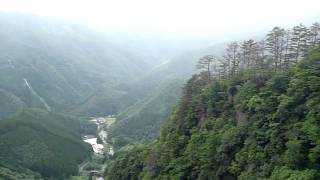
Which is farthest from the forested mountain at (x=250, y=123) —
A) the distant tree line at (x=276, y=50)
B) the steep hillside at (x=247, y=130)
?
the distant tree line at (x=276, y=50)

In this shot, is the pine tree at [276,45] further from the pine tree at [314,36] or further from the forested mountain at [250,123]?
the pine tree at [314,36]

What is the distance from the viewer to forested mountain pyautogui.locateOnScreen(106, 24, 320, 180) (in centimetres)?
7406

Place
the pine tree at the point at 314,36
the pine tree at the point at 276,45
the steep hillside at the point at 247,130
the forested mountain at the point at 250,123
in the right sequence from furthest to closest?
the pine tree at the point at 276,45 < the pine tree at the point at 314,36 < the forested mountain at the point at 250,123 < the steep hillside at the point at 247,130

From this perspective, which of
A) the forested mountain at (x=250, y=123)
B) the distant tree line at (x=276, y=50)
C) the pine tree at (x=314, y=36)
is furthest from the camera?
the distant tree line at (x=276, y=50)

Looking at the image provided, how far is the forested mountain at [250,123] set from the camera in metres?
74.1

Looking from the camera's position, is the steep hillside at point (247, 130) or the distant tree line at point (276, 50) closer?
the steep hillside at point (247, 130)

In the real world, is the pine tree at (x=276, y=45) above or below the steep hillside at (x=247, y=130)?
above

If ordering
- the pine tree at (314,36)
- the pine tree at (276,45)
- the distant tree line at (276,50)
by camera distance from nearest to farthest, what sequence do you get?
the pine tree at (314,36) → the distant tree line at (276,50) → the pine tree at (276,45)

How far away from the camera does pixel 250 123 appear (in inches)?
3403

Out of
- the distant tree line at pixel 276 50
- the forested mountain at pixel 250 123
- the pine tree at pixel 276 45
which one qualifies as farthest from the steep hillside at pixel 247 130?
the pine tree at pixel 276 45

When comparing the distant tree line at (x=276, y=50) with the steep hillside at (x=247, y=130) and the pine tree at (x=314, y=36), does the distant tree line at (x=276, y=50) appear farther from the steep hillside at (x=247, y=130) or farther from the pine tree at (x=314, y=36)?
the steep hillside at (x=247, y=130)

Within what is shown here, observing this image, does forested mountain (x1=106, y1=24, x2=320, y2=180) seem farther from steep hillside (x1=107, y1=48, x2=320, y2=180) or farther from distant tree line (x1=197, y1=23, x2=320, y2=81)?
distant tree line (x1=197, y1=23, x2=320, y2=81)

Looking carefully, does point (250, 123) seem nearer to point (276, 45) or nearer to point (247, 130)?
point (247, 130)

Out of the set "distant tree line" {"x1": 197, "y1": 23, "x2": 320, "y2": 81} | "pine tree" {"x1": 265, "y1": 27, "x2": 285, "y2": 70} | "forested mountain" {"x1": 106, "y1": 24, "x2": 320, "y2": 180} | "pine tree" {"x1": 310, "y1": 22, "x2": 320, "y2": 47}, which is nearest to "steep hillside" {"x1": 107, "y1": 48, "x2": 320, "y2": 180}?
"forested mountain" {"x1": 106, "y1": 24, "x2": 320, "y2": 180}
